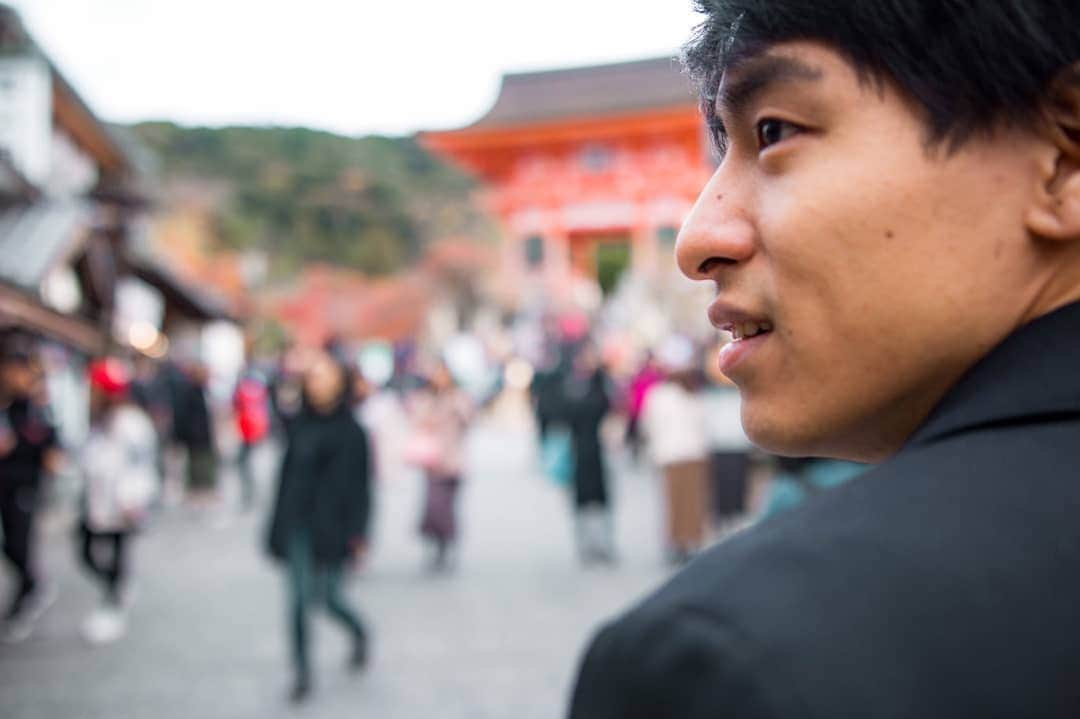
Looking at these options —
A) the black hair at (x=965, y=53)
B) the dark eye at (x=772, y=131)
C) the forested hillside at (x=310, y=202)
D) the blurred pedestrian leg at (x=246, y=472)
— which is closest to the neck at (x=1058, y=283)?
the black hair at (x=965, y=53)

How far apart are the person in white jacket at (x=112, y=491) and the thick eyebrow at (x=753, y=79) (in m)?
5.78

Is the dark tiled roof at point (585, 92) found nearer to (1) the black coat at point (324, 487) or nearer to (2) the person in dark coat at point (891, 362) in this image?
(1) the black coat at point (324, 487)

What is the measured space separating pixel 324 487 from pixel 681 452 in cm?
312

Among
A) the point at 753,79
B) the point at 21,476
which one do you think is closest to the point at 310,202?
the point at 21,476

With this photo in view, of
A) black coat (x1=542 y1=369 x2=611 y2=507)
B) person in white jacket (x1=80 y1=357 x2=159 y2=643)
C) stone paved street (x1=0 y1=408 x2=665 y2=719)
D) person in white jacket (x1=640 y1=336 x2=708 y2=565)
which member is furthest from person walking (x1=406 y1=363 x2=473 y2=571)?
person in white jacket (x1=80 y1=357 x2=159 y2=643)

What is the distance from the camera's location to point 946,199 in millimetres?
713

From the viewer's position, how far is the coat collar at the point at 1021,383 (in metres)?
0.67

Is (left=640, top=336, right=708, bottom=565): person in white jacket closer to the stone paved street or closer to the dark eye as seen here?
the stone paved street

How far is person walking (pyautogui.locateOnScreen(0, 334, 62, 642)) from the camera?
20.7ft

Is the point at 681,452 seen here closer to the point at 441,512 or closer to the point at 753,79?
the point at 441,512

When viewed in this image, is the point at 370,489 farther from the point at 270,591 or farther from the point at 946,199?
the point at 946,199

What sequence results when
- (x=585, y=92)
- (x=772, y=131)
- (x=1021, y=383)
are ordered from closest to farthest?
(x=1021, y=383)
(x=772, y=131)
(x=585, y=92)

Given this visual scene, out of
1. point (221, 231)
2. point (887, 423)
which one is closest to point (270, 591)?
point (887, 423)

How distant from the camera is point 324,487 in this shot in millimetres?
5000
